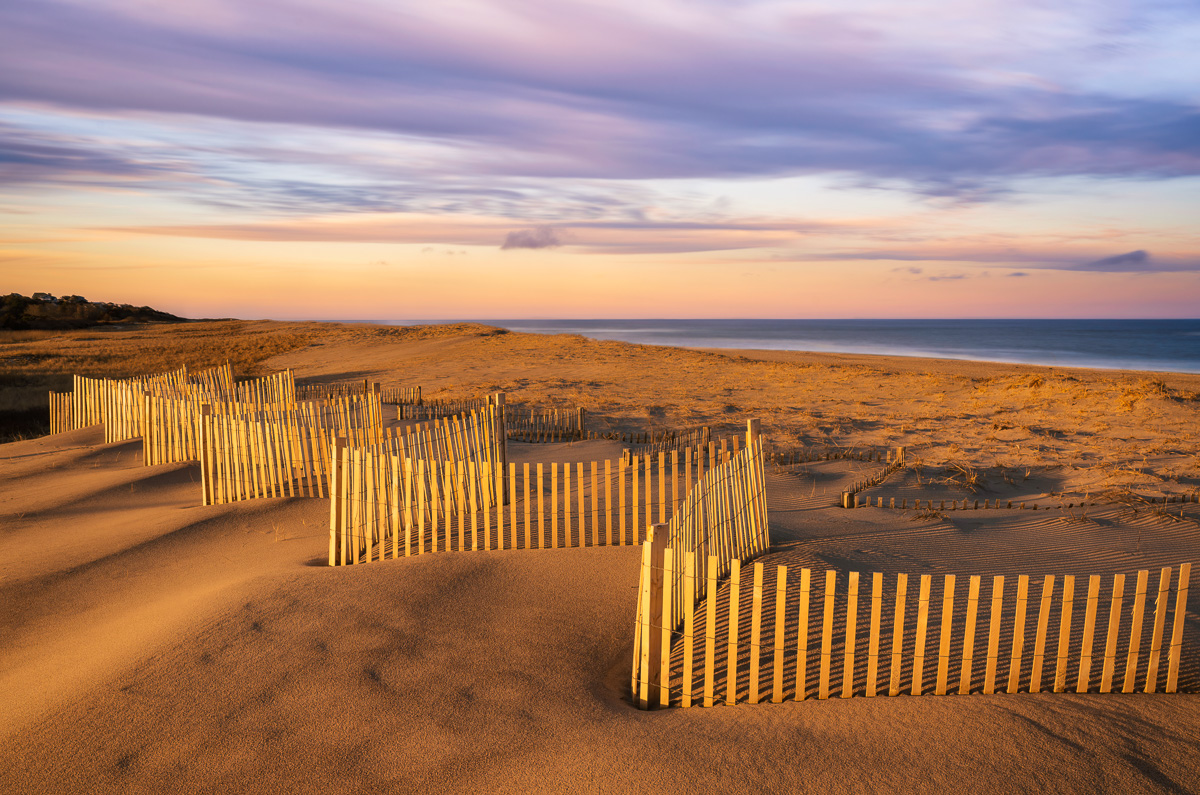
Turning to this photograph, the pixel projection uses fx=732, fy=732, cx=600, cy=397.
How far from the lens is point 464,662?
4578mm

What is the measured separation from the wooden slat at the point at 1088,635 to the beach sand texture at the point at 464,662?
5.3 inches

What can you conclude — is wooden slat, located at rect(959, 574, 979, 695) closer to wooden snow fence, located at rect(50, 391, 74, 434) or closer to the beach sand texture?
the beach sand texture

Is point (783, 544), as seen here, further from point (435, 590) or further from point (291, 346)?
point (291, 346)

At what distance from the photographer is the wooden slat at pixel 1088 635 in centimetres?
407

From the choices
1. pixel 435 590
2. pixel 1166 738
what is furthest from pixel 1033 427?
pixel 435 590

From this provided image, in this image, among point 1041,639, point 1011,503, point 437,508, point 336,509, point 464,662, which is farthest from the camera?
point 1011,503

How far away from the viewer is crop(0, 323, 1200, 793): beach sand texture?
3.50 metres

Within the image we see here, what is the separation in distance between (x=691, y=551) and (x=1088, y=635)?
2370mm

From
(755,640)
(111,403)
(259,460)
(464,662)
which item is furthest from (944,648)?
(111,403)

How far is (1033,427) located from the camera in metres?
15.8

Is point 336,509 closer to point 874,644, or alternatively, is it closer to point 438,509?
point 438,509

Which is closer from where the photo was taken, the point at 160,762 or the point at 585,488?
the point at 160,762

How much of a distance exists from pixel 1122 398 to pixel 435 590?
60.4ft

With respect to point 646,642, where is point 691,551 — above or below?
above
